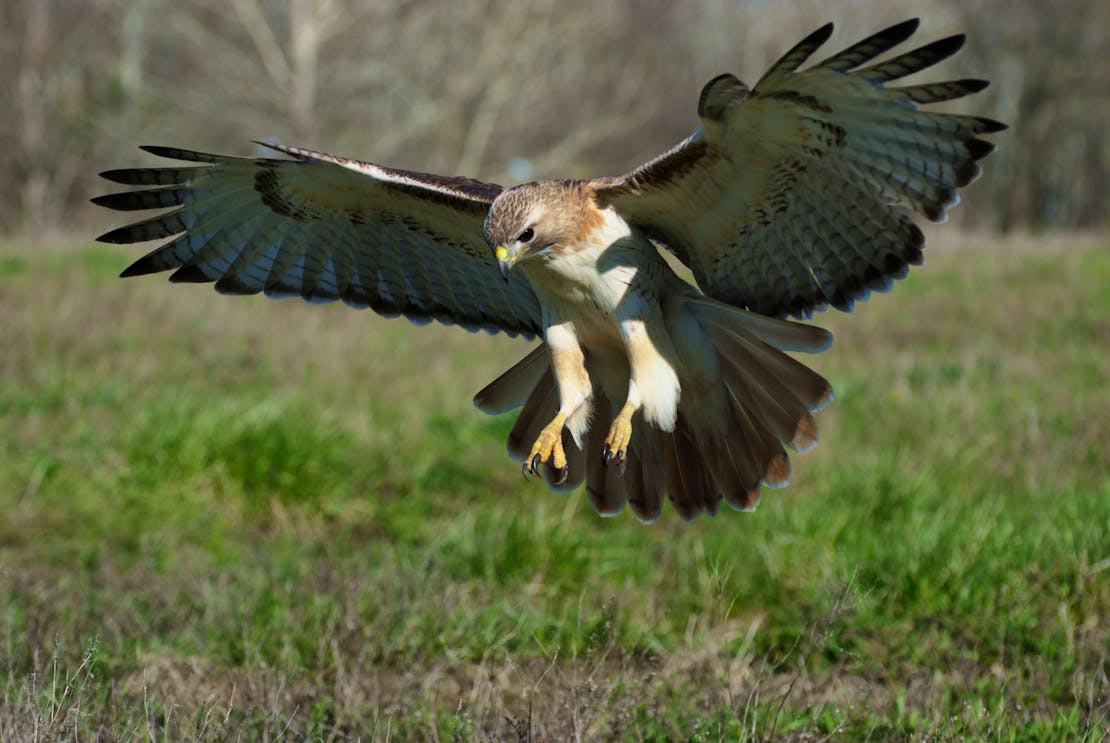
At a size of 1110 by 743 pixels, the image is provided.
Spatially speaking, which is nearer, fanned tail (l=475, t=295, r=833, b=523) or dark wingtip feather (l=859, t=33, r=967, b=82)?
dark wingtip feather (l=859, t=33, r=967, b=82)

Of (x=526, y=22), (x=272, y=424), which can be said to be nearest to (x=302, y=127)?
(x=526, y=22)

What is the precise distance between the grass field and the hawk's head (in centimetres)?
109

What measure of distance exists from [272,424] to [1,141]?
56.7ft

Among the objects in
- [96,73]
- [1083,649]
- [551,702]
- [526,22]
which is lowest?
[551,702]

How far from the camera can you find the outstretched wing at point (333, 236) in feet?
13.2

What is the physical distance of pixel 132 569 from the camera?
5.19m

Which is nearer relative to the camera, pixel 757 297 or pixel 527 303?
pixel 757 297

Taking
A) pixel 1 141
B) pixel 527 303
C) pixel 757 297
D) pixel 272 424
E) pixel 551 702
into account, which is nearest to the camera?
pixel 551 702

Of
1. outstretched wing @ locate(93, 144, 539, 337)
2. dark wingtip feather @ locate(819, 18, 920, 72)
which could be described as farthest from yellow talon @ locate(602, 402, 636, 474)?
dark wingtip feather @ locate(819, 18, 920, 72)

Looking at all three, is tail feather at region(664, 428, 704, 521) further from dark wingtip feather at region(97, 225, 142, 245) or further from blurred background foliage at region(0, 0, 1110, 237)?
blurred background foliage at region(0, 0, 1110, 237)

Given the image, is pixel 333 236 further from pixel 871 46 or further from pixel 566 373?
pixel 871 46

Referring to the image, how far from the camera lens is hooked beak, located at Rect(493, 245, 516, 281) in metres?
3.42

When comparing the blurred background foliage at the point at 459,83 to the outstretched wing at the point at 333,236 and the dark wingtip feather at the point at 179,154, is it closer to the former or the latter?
the outstretched wing at the point at 333,236

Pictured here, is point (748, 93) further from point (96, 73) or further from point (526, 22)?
point (526, 22)
